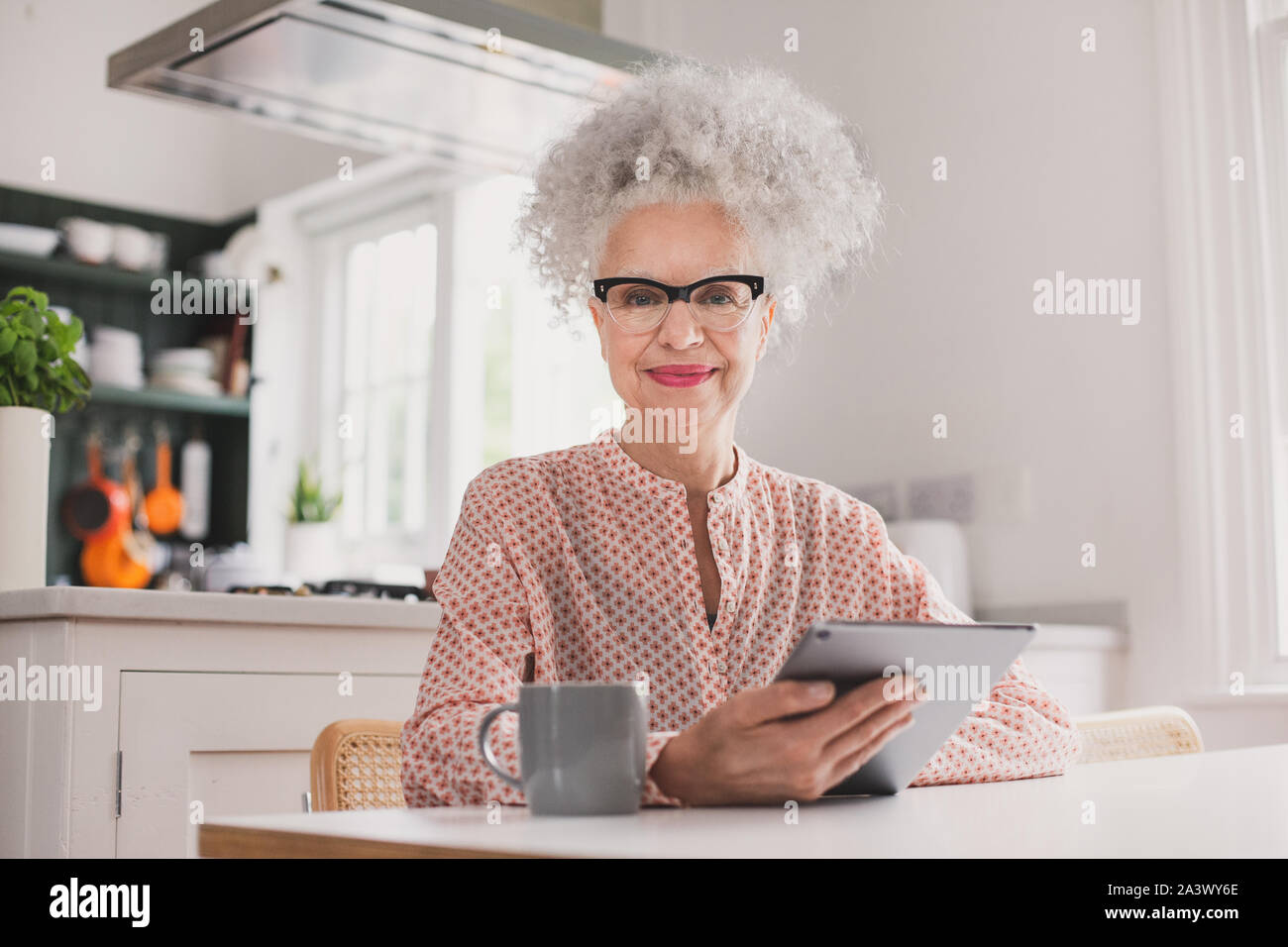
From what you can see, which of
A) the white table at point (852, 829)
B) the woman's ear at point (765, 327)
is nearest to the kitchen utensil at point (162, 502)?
the woman's ear at point (765, 327)

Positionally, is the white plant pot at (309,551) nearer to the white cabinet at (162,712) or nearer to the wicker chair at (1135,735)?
the white cabinet at (162,712)

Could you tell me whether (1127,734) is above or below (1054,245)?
below

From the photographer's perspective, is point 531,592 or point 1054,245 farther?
point 1054,245

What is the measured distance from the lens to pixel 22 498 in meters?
1.85

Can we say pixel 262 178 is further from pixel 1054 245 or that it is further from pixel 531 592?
pixel 531 592

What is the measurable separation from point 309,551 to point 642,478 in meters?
3.55

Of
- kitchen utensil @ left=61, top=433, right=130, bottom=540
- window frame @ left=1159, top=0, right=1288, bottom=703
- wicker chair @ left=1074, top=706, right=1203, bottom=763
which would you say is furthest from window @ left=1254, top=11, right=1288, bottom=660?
kitchen utensil @ left=61, top=433, right=130, bottom=540

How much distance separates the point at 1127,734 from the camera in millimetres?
1612

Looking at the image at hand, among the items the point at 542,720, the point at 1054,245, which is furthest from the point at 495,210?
the point at 542,720

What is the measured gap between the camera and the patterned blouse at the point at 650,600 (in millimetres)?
1064

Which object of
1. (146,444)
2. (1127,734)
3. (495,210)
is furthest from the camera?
(146,444)

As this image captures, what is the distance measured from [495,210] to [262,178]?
126cm

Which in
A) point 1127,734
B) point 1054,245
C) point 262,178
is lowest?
point 1127,734
